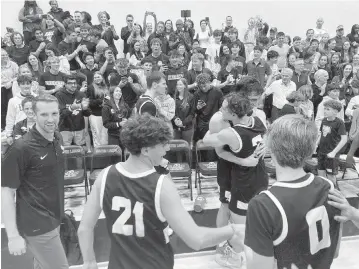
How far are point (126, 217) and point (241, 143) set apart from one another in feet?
5.18

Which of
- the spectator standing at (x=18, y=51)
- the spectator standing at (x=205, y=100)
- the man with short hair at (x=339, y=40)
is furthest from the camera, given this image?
the man with short hair at (x=339, y=40)

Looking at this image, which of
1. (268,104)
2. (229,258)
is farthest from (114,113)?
(229,258)

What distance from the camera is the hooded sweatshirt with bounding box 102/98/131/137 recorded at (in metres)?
6.19

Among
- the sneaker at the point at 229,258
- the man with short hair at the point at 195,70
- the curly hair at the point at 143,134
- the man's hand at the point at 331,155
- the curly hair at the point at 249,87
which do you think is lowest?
the sneaker at the point at 229,258

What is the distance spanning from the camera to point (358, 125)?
576cm

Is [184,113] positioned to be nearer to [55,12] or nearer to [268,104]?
[268,104]

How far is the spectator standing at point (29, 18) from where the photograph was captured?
985cm

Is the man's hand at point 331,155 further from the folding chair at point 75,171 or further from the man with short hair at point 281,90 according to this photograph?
the folding chair at point 75,171

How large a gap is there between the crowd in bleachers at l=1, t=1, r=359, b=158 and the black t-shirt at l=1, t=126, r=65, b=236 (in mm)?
2730

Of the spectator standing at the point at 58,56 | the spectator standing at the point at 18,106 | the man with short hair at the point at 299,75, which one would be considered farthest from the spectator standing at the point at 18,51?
the man with short hair at the point at 299,75

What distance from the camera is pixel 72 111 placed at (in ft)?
21.0

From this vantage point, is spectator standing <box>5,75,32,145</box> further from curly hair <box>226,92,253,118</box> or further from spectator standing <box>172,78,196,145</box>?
curly hair <box>226,92,253,118</box>

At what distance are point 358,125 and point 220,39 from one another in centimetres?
497

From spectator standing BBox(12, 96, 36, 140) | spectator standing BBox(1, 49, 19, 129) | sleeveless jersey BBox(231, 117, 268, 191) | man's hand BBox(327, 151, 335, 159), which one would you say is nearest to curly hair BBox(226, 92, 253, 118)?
sleeveless jersey BBox(231, 117, 268, 191)
